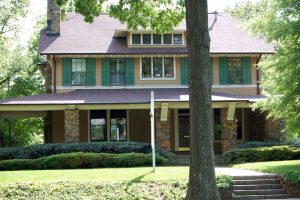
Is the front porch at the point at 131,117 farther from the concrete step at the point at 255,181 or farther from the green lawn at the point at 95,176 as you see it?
the concrete step at the point at 255,181

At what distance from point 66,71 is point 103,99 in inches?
138

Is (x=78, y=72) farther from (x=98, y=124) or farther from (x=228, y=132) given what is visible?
(x=228, y=132)

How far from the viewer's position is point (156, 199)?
46.2 feet

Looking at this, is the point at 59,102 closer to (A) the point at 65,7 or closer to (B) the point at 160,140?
(B) the point at 160,140

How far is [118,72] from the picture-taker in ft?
94.1

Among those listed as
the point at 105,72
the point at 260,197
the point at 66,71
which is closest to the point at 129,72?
the point at 105,72

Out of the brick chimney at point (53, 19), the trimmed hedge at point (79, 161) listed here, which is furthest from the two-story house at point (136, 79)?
the trimmed hedge at point (79, 161)

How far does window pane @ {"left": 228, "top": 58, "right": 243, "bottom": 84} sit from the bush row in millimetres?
14972

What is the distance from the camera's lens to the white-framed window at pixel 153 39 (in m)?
29.3

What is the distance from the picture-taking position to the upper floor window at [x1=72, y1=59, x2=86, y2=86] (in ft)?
93.2

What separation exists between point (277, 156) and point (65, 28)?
15.3m

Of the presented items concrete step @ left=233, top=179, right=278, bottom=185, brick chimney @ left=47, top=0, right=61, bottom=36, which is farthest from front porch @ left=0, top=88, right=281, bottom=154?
concrete step @ left=233, top=179, right=278, bottom=185

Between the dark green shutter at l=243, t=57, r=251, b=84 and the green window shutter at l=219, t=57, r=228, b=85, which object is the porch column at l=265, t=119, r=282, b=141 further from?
the green window shutter at l=219, t=57, r=228, b=85

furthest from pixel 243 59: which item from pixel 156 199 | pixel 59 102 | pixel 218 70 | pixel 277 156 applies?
pixel 156 199
